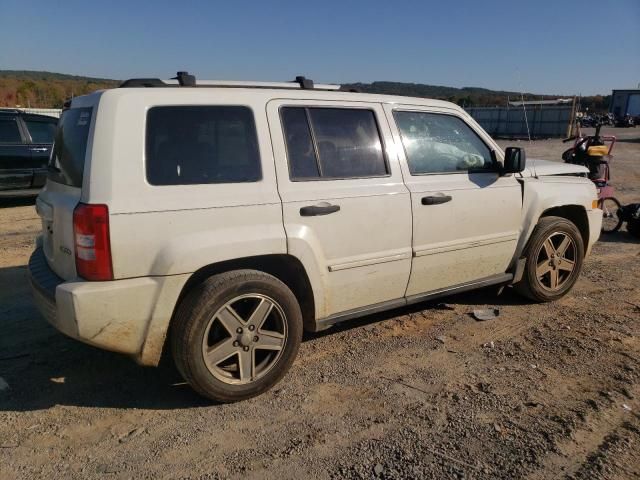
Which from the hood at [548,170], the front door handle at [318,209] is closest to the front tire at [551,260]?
the hood at [548,170]

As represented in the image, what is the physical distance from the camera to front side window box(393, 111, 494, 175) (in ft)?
13.2

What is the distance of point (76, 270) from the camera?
2.93 metres

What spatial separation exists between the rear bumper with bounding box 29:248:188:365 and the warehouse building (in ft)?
215

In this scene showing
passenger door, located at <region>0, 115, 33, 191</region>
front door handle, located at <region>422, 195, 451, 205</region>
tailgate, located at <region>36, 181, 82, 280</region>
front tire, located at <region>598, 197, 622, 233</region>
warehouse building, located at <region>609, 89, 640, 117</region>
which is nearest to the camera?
tailgate, located at <region>36, 181, 82, 280</region>

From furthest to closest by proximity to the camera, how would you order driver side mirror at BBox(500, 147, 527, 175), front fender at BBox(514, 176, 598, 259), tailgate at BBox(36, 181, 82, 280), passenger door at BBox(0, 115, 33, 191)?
passenger door at BBox(0, 115, 33, 191)
front fender at BBox(514, 176, 598, 259)
driver side mirror at BBox(500, 147, 527, 175)
tailgate at BBox(36, 181, 82, 280)

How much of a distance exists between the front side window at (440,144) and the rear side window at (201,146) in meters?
1.27

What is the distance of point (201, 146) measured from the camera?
10.4ft

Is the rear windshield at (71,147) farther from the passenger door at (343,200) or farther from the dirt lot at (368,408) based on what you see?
the dirt lot at (368,408)

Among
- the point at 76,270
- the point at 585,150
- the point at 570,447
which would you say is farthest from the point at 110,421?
the point at 585,150

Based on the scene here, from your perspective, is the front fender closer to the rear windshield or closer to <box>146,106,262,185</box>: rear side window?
<box>146,106,262,185</box>: rear side window

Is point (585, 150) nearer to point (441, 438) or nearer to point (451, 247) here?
point (451, 247)

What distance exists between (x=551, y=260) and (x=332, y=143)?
2561 mm

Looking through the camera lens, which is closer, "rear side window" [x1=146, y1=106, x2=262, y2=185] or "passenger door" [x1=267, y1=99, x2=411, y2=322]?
"rear side window" [x1=146, y1=106, x2=262, y2=185]

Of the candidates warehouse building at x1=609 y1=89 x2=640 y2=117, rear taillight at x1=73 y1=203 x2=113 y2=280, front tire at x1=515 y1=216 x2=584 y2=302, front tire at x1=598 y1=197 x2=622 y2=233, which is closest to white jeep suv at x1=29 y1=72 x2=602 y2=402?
rear taillight at x1=73 y1=203 x2=113 y2=280
